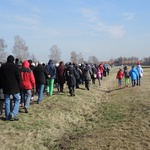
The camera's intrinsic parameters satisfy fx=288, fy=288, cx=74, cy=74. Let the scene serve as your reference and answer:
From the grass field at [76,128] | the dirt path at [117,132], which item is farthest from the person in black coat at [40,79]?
the dirt path at [117,132]

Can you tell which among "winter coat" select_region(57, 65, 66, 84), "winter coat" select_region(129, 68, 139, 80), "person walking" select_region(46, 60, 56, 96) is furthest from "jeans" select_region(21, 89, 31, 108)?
"winter coat" select_region(129, 68, 139, 80)

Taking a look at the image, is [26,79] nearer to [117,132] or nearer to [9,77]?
[9,77]

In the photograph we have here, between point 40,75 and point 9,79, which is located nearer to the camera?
point 9,79

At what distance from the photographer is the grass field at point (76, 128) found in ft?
29.7

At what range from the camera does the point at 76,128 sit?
38.2 ft

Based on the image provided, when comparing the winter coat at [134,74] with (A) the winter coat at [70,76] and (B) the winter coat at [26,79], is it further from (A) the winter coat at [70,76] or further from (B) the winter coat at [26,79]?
(B) the winter coat at [26,79]

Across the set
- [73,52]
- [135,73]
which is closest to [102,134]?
[135,73]

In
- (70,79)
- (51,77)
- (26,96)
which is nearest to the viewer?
(26,96)

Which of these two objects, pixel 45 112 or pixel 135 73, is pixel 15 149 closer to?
pixel 45 112

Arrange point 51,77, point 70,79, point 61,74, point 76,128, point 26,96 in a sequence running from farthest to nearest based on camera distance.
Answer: point 61,74
point 70,79
point 51,77
point 26,96
point 76,128

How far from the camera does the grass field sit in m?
9.06

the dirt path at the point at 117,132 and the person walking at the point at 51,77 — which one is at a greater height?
the person walking at the point at 51,77

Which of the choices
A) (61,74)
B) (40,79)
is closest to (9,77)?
(40,79)

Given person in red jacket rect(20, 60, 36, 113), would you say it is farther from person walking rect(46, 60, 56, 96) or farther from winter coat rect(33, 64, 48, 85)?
person walking rect(46, 60, 56, 96)
